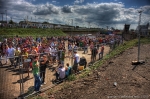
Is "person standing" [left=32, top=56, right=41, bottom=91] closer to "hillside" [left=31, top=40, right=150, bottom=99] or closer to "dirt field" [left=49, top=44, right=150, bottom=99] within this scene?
"hillside" [left=31, top=40, right=150, bottom=99]

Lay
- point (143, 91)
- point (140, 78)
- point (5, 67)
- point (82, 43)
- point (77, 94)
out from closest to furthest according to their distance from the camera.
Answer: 1. point (143, 91)
2. point (77, 94)
3. point (140, 78)
4. point (5, 67)
5. point (82, 43)

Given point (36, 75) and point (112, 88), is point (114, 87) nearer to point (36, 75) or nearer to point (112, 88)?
point (112, 88)

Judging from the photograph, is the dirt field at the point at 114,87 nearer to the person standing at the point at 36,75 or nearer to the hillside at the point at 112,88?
the hillside at the point at 112,88

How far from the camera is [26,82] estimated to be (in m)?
9.27

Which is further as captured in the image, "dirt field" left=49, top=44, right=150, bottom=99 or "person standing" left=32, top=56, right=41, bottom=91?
"person standing" left=32, top=56, right=41, bottom=91

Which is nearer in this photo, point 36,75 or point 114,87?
point 114,87

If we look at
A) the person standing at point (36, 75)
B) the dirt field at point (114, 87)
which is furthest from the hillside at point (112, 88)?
the person standing at point (36, 75)

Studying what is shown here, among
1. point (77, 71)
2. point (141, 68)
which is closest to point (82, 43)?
point (77, 71)

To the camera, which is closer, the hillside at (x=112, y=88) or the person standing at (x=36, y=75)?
the hillside at (x=112, y=88)

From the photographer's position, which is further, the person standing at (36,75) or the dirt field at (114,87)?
the person standing at (36,75)

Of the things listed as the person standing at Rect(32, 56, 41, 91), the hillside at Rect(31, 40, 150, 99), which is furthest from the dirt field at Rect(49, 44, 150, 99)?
the person standing at Rect(32, 56, 41, 91)

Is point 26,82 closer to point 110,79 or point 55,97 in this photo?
point 55,97

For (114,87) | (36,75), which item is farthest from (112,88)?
(36,75)

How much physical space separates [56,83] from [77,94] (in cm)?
Answer: 268
